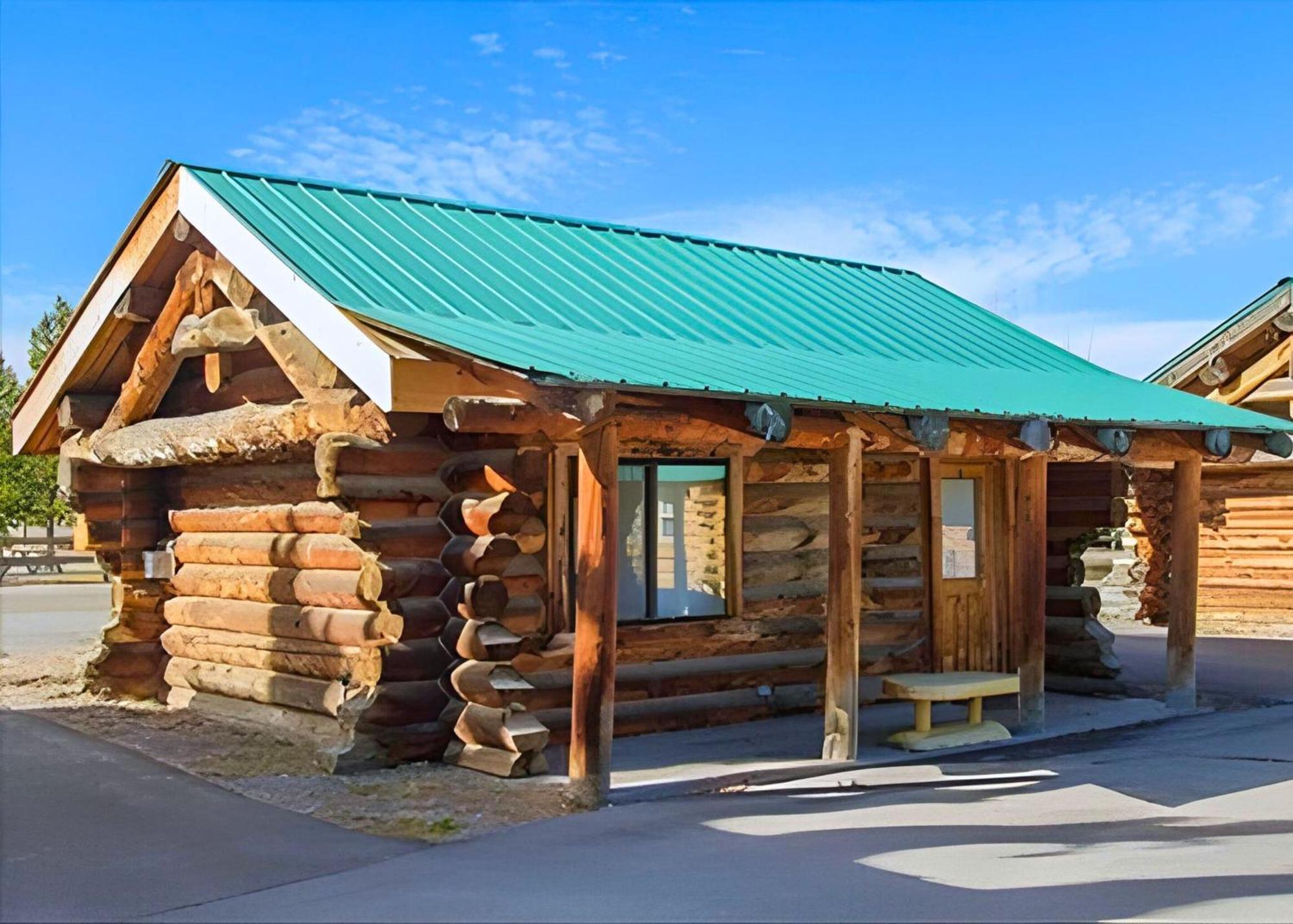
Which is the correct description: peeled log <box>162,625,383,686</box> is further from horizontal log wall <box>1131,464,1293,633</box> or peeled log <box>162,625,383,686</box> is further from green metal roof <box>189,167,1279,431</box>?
horizontal log wall <box>1131,464,1293,633</box>

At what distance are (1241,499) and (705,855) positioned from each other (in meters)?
17.3

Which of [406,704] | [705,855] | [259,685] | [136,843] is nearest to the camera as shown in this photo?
[705,855]

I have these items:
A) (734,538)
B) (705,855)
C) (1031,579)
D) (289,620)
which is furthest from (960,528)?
(705,855)

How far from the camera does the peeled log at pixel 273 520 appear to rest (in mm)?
10281

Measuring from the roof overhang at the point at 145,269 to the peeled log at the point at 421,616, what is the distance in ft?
5.20

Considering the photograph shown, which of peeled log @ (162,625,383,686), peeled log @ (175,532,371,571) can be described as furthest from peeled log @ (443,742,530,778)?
peeled log @ (175,532,371,571)

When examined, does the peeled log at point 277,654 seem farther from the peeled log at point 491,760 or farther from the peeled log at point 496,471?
the peeled log at point 496,471

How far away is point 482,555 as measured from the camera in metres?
9.47

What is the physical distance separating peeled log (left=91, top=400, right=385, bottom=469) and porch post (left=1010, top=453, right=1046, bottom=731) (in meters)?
5.53

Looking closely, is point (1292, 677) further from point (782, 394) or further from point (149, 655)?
point (149, 655)

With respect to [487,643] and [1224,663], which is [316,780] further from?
[1224,663]

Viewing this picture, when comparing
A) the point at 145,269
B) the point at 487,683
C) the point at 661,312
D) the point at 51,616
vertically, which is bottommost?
the point at 51,616

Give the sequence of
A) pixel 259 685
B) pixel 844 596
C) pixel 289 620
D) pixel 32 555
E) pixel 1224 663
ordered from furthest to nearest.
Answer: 1. pixel 32 555
2. pixel 1224 663
3. pixel 259 685
4. pixel 289 620
5. pixel 844 596

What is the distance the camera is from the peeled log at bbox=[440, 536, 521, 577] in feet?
31.1
